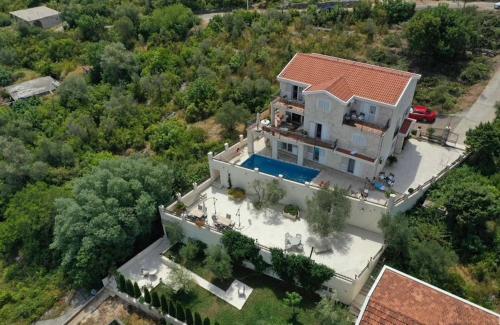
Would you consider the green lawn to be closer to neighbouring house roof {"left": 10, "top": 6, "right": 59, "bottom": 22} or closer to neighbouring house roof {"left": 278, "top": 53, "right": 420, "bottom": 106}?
neighbouring house roof {"left": 278, "top": 53, "right": 420, "bottom": 106}

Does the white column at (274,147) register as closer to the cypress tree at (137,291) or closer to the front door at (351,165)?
the front door at (351,165)

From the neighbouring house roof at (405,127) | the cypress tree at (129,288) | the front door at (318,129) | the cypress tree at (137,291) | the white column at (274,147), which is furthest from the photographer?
the white column at (274,147)

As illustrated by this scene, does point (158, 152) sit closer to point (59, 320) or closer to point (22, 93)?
point (59, 320)

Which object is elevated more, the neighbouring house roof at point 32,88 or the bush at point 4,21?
the bush at point 4,21

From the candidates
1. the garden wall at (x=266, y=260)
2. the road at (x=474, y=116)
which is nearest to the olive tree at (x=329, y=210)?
the garden wall at (x=266, y=260)

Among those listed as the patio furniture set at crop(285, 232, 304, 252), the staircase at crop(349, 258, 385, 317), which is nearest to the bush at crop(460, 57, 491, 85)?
the staircase at crop(349, 258, 385, 317)

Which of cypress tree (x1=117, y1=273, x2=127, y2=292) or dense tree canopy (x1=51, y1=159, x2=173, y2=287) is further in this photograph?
dense tree canopy (x1=51, y1=159, x2=173, y2=287)
